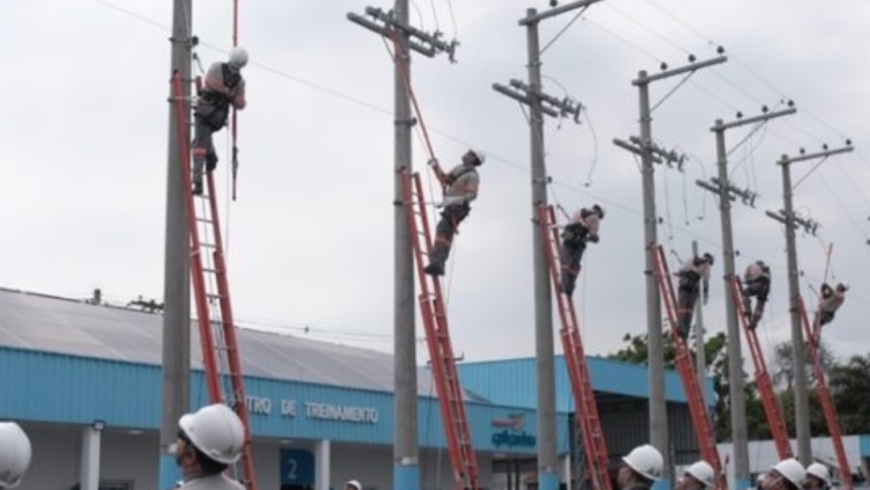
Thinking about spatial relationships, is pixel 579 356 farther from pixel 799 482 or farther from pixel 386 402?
pixel 799 482

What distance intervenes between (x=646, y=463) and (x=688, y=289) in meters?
22.3

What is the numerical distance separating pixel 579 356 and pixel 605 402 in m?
23.2

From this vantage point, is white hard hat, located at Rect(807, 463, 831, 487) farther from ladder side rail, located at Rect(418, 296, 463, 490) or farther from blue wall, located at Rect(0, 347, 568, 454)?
blue wall, located at Rect(0, 347, 568, 454)

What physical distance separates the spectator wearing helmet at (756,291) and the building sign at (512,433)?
26.7ft

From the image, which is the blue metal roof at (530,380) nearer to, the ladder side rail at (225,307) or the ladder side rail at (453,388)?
the ladder side rail at (453,388)

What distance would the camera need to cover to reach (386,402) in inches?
1406

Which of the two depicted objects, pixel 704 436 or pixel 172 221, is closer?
pixel 172 221

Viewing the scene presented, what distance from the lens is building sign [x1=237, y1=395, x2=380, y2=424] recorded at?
31.1 metres

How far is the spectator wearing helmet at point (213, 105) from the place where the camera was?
17266mm

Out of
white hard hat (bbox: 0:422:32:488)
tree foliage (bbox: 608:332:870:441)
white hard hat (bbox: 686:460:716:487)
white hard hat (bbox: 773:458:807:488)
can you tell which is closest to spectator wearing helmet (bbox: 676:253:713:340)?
white hard hat (bbox: 686:460:716:487)

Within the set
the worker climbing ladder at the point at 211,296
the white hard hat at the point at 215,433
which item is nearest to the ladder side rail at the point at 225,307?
the worker climbing ladder at the point at 211,296

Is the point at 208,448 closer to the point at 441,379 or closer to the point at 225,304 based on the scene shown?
the point at 225,304

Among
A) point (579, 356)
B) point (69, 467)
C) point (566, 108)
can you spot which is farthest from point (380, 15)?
point (69, 467)

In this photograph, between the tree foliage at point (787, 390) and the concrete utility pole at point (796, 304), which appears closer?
the concrete utility pole at point (796, 304)
